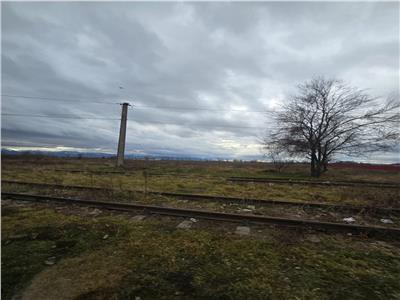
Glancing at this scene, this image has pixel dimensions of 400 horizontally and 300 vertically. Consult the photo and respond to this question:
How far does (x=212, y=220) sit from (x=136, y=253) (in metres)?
2.51

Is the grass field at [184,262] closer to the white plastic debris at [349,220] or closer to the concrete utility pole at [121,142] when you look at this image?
the white plastic debris at [349,220]

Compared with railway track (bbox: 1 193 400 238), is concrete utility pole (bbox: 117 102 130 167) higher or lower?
higher

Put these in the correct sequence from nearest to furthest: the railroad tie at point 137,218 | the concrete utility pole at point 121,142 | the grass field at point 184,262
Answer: the grass field at point 184,262 < the railroad tie at point 137,218 < the concrete utility pole at point 121,142

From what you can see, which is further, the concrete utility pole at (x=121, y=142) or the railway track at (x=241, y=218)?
the concrete utility pole at (x=121, y=142)

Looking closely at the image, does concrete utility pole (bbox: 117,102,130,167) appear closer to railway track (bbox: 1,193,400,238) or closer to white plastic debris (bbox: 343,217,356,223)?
railway track (bbox: 1,193,400,238)

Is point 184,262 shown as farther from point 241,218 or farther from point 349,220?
point 349,220

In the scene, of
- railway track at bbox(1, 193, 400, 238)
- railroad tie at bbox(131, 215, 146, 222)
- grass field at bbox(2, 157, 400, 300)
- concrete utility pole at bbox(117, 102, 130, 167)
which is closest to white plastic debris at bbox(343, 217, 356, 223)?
railway track at bbox(1, 193, 400, 238)

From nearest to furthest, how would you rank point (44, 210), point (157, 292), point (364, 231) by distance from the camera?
point (157, 292) < point (364, 231) < point (44, 210)

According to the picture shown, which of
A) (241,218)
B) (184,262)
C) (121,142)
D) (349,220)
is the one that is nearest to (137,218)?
(184,262)

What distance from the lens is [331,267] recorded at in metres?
3.96

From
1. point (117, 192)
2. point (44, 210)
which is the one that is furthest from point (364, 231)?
point (44, 210)

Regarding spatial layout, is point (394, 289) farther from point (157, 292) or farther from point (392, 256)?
point (157, 292)

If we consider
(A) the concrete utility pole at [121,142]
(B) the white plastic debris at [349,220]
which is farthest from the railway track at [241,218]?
(A) the concrete utility pole at [121,142]

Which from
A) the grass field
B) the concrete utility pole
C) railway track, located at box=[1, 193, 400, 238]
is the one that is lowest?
the grass field
